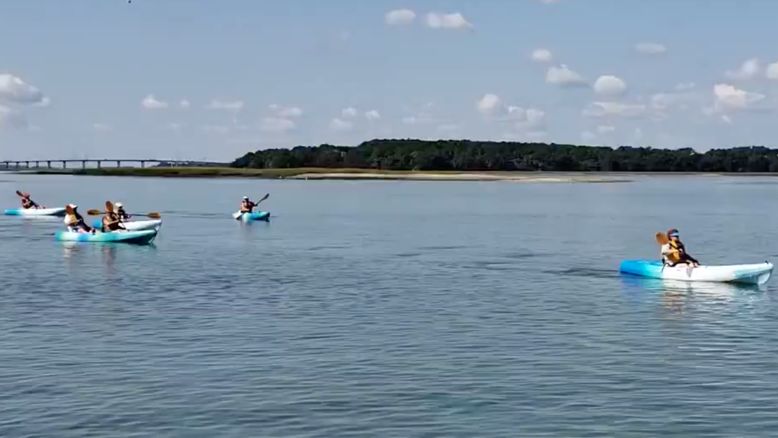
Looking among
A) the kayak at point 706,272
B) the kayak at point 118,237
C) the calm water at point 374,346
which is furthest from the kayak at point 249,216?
the kayak at point 706,272

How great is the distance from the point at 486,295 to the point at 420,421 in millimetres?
17620

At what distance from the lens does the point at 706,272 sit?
132 ft

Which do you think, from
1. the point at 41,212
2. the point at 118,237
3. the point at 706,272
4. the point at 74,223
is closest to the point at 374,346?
the point at 706,272

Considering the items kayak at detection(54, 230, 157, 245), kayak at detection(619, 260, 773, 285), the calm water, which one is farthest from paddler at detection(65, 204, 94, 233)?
kayak at detection(619, 260, 773, 285)

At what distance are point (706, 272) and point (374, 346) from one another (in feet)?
57.2

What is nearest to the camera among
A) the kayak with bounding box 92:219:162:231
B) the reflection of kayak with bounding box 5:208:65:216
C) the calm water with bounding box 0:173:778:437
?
the calm water with bounding box 0:173:778:437

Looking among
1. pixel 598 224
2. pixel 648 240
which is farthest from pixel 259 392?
pixel 598 224

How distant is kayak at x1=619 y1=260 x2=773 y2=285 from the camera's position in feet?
128

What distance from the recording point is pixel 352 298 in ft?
120

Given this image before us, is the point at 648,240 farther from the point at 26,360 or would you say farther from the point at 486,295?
the point at 26,360

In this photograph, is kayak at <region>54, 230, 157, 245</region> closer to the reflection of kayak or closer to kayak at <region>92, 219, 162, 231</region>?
kayak at <region>92, 219, 162, 231</region>

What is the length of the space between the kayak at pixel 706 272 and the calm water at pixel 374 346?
1.03 m

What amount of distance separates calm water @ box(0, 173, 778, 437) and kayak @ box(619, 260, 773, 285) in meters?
1.03

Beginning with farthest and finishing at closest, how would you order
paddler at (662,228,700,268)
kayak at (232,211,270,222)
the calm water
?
kayak at (232,211,270,222), paddler at (662,228,700,268), the calm water
